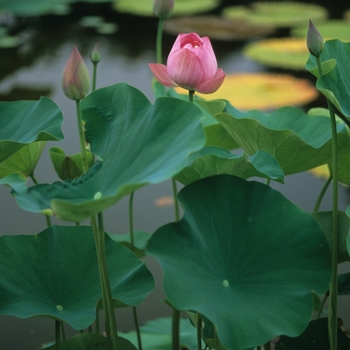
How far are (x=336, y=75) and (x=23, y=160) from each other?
1.47 feet

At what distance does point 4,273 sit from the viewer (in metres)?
0.69

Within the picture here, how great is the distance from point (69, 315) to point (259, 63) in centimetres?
221

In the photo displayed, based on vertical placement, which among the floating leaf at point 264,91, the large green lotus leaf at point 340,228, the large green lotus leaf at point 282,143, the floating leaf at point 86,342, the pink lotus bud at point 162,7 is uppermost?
the pink lotus bud at point 162,7

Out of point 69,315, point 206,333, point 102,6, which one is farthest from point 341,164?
point 102,6

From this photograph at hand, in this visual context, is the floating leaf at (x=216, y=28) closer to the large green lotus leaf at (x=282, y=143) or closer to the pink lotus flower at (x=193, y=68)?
the large green lotus leaf at (x=282, y=143)

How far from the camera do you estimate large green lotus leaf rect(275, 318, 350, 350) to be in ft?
2.32

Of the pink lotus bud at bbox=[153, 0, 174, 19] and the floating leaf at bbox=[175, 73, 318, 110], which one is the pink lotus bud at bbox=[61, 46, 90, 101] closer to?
the pink lotus bud at bbox=[153, 0, 174, 19]

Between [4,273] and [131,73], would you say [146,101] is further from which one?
[131,73]

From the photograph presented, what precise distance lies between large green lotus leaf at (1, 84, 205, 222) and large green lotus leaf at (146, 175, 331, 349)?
6 cm

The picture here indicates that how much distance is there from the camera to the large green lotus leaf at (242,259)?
0.57m

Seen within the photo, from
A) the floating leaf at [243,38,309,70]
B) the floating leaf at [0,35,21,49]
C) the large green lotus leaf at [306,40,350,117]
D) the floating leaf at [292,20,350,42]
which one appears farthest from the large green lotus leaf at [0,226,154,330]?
the floating leaf at [292,20,350,42]

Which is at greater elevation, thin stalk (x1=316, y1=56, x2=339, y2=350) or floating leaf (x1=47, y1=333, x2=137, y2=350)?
thin stalk (x1=316, y1=56, x2=339, y2=350)

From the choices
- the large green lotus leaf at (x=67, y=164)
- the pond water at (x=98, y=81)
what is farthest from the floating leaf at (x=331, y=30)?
the large green lotus leaf at (x=67, y=164)

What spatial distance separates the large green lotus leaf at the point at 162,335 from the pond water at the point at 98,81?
0.17 feet
